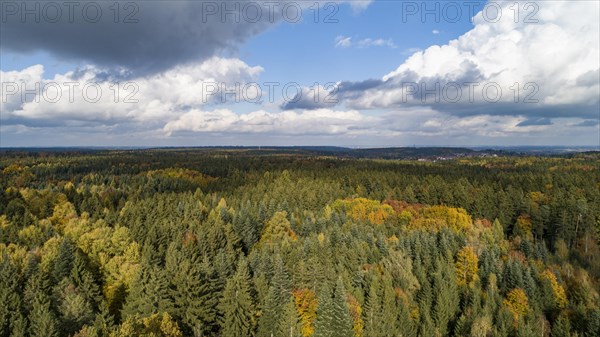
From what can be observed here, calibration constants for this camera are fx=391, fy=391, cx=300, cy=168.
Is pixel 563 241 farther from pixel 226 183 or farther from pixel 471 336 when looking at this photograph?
pixel 226 183

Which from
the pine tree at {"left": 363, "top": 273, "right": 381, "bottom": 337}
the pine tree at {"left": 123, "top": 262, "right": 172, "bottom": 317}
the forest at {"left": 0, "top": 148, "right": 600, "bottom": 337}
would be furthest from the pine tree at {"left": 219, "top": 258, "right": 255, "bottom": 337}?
the pine tree at {"left": 363, "top": 273, "right": 381, "bottom": 337}

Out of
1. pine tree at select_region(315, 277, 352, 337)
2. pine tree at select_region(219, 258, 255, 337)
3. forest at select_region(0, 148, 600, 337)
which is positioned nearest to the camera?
pine tree at select_region(315, 277, 352, 337)

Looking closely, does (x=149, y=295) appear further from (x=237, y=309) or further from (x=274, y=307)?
(x=274, y=307)

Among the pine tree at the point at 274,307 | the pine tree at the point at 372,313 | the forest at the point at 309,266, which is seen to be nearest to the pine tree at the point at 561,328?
the forest at the point at 309,266

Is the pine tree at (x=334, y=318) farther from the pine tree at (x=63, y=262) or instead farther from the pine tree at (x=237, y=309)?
the pine tree at (x=63, y=262)

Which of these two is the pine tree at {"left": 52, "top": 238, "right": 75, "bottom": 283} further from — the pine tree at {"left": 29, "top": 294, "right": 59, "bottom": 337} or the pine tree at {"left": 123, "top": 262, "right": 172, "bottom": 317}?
the pine tree at {"left": 29, "top": 294, "right": 59, "bottom": 337}

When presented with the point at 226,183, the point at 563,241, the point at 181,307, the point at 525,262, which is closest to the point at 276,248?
the point at 181,307
